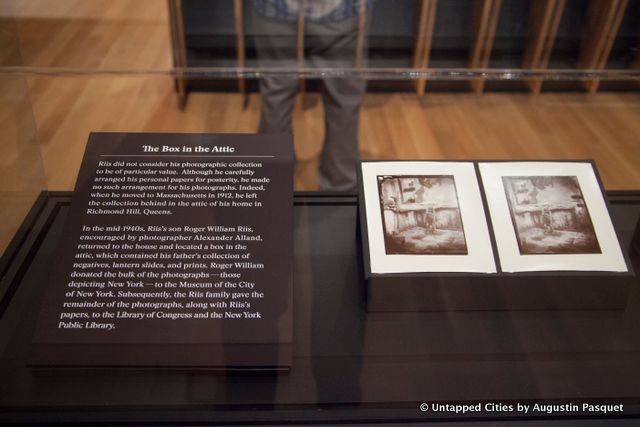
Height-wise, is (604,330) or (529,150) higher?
(529,150)

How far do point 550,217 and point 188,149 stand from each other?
0.56 meters

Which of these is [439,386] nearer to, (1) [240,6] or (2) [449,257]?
(2) [449,257]

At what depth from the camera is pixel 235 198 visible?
862mm

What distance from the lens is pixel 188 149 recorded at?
918 millimetres

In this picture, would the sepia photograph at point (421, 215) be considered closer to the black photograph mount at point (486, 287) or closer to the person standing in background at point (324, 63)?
the black photograph mount at point (486, 287)

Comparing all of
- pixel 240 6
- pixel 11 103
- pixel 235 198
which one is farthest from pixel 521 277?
pixel 240 6

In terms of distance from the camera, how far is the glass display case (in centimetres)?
76

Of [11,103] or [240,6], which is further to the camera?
[240,6]

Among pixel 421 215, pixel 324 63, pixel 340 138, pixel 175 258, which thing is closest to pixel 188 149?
pixel 175 258

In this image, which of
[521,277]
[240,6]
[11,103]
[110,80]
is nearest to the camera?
[521,277]

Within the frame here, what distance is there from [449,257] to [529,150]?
24.1 inches

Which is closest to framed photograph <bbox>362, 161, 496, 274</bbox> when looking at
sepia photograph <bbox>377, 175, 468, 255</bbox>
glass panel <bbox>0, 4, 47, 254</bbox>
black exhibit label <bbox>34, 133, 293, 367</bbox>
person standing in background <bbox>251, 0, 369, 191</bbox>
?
sepia photograph <bbox>377, 175, 468, 255</bbox>

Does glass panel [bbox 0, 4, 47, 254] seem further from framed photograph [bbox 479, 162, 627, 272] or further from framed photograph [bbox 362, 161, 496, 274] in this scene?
framed photograph [bbox 479, 162, 627, 272]

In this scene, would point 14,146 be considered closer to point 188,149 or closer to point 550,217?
point 188,149
